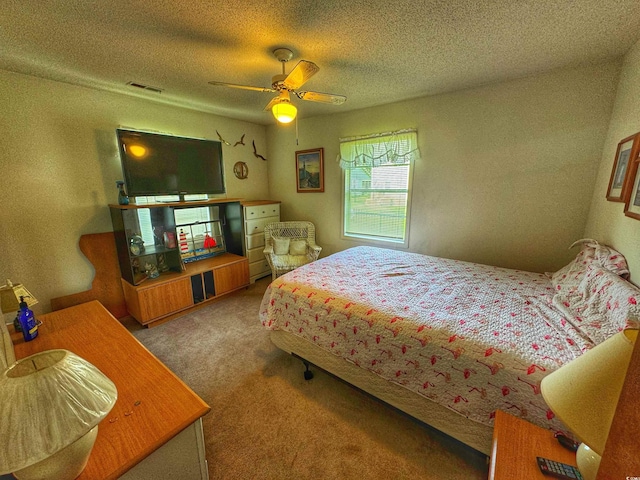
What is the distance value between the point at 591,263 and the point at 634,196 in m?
0.47

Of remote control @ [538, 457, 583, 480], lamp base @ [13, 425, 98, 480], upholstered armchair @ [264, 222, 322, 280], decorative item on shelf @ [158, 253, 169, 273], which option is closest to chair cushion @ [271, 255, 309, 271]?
upholstered armchair @ [264, 222, 322, 280]

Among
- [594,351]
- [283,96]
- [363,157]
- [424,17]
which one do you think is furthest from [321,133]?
[594,351]

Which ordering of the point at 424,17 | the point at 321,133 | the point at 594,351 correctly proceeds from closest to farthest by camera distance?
the point at 594,351 → the point at 424,17 → the point at 321,133

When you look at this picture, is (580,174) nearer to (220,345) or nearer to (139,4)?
(139,4)

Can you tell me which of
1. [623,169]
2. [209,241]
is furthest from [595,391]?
[209,241]

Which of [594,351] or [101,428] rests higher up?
[594,351]

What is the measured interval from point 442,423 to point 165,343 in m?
2.40

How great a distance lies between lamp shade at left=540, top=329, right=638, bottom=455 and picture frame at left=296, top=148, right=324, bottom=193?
3353 millimetres

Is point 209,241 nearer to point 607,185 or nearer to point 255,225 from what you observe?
point 255,225

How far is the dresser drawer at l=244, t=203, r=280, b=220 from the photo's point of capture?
3.61 metres

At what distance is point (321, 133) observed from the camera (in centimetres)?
364

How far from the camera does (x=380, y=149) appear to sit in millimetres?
3156

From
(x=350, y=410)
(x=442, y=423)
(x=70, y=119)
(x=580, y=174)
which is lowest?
(x=350, y=410)

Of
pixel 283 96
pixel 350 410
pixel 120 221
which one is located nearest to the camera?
pixel 350 410
